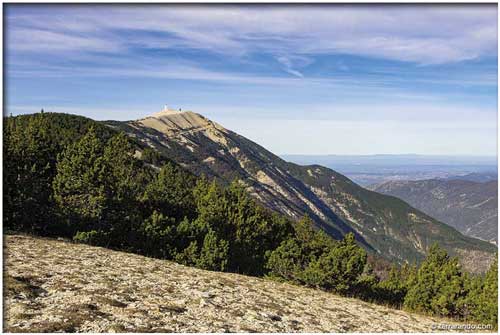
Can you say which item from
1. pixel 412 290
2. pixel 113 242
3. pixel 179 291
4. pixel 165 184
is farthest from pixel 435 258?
pixel 165 184

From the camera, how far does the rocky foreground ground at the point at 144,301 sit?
1448cm

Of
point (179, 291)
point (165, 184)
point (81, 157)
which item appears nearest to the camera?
point (179, 291)

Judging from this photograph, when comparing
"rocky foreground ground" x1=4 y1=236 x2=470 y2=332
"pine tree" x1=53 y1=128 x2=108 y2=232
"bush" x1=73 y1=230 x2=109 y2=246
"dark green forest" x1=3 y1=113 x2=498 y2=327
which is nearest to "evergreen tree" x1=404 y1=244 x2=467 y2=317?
"dark green forest" x1=3 y1=113 x2=498 y2=327

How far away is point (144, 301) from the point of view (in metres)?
17.5

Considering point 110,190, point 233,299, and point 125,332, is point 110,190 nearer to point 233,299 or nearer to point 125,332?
point 233,299

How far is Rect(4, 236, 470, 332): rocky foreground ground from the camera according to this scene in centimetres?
1448

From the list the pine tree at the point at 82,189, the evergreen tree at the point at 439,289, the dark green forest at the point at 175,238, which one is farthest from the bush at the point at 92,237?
the evergreen tree at the point at 439,289

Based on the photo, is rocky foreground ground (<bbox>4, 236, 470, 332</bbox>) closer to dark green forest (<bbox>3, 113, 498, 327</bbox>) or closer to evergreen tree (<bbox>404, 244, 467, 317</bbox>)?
dark green forest (<bbox>3, 113, 498, 327</bbox>)

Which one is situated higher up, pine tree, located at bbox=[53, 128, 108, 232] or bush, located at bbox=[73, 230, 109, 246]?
pine tree, located at bbox=[53, 128, 108, 232]

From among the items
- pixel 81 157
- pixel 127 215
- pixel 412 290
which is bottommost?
pixel 412 290

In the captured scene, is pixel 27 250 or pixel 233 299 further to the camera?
pixel 27 250

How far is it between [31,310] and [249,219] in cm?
3549

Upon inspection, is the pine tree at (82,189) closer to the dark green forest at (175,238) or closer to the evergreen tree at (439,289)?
the dark green forest at (175,238)

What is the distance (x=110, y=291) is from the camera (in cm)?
1816
